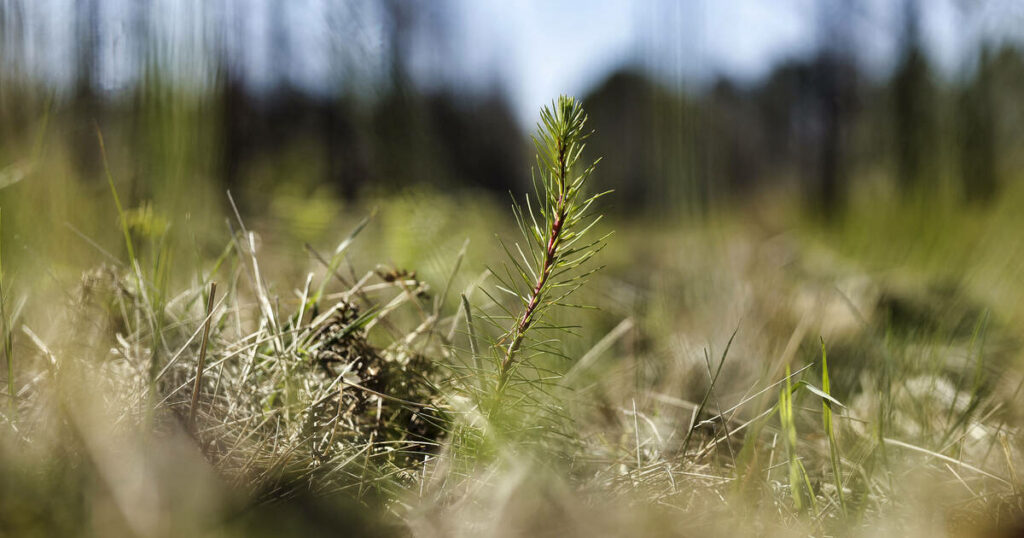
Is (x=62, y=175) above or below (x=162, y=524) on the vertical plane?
above

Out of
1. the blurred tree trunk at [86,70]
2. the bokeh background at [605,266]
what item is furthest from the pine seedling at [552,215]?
the blurred tree trunk at [86,70]

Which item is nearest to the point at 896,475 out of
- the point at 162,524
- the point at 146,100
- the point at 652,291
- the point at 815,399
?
the point at 815,399

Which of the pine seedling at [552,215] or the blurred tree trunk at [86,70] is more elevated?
the blurred tree trunk at [86,70]

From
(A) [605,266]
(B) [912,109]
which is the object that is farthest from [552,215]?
(B) [912,109]

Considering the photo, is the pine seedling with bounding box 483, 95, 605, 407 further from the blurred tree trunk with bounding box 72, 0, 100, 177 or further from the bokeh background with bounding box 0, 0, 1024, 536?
the blurred tree trunk with bounding box 72, 0, 100, 177

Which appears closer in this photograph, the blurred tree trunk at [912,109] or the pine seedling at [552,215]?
the pine seedling at [552,215]

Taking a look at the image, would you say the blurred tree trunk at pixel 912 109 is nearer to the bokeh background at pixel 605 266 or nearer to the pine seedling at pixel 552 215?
the bokeh background at pixel 605 266

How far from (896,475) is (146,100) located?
23.8 inches

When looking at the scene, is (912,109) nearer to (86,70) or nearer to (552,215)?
(552,215)

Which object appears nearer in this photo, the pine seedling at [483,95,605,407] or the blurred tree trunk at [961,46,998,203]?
the pine seedling at [483,95,605,407]

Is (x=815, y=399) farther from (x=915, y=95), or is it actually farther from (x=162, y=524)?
(x=162, y=524)

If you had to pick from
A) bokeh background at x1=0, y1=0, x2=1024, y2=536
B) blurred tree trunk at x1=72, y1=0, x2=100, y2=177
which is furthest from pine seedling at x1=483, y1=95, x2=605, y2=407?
blurred tree trunk at x1=72, y1=0, x2=100, y2=177

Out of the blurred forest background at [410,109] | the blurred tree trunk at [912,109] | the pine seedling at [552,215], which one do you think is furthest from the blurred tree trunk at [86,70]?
the blurred tree trunk at [912,109]

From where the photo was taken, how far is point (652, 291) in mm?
1322
